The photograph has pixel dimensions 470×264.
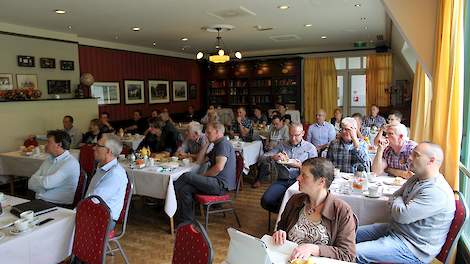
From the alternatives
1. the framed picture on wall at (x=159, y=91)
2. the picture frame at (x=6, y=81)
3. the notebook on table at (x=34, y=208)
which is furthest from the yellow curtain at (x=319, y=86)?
the notebook on table at (x=34, y=208)

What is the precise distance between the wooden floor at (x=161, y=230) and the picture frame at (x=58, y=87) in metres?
4.03

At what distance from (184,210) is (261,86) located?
10.0 m

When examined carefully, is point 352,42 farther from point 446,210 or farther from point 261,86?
point 446,210

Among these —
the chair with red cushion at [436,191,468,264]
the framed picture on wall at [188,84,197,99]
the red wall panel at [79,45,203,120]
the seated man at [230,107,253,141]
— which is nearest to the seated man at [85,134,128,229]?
the chair with red cushion at [436,191,468,264]

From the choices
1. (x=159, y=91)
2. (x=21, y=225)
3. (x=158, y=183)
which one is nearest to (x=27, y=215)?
(x=21, y=225)

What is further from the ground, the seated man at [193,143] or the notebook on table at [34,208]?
the seated man at [193,143]

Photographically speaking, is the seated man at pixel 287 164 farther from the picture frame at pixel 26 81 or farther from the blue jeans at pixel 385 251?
→ the picture frame at pixel 26 81

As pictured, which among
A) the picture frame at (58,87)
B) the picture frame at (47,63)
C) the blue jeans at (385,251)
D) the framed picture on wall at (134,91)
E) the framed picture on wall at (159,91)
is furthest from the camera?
the framed picture on wall at (159,91)

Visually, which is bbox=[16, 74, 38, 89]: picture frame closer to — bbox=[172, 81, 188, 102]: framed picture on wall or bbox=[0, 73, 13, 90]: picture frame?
bbox=[0, 73, 13, 90]: picture frame

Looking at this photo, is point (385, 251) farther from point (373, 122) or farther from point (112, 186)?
point (373, 122)

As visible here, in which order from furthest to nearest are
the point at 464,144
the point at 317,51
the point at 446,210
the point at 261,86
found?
the point at 261,86
the point at 317,51
the point at 464,144
the point at 446,210

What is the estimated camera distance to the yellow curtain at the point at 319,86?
42.2ft

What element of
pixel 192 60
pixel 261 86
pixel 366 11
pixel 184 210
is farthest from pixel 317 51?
pixel 184 210

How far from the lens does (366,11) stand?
6.85m
